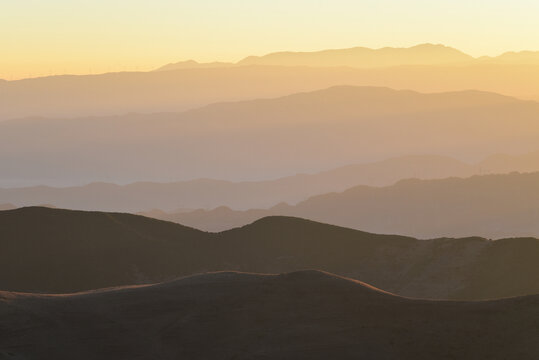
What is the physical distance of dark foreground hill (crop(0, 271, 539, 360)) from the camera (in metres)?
47.7

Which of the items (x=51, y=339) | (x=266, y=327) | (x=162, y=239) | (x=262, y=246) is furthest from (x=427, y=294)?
(x=51, y=339)

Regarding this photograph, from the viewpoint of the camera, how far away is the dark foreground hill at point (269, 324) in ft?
156

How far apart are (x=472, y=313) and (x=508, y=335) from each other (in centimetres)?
339

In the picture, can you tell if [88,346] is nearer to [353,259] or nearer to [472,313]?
[472,313]

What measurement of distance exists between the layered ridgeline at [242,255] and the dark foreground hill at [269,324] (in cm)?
3430

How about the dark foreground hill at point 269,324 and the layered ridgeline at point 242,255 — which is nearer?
the dark foreground hill at point 269,324

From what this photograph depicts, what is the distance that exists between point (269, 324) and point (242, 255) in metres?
50.8

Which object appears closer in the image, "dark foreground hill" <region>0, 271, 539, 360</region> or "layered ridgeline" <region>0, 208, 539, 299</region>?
"dark foreground hill" <region>0, 271, 539, 360</region>

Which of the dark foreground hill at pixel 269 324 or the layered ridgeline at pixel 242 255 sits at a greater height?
the layered ridgeline at pixel 242 255

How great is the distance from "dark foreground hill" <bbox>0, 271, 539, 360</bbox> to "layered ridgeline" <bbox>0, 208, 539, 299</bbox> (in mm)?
34304

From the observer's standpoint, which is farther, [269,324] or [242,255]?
[242,255]

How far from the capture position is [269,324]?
170ft

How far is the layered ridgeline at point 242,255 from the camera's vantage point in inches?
3583

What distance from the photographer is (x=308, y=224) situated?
11000cm
